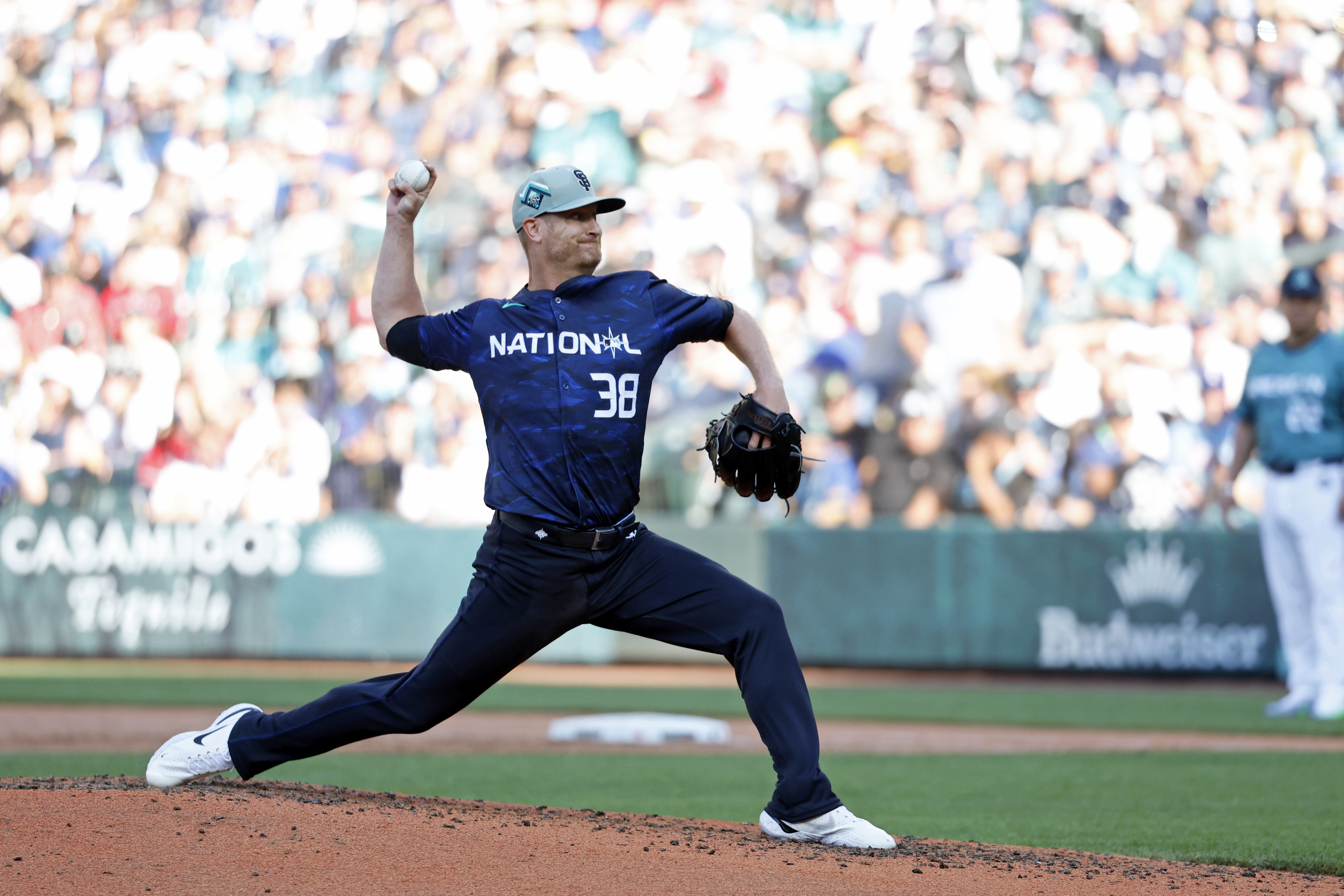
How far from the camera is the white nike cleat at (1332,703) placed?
9133 mm

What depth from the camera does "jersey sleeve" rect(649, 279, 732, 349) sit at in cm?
441

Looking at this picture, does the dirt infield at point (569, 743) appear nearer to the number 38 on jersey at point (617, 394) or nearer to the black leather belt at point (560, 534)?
the black leather belt at point (560, 534)

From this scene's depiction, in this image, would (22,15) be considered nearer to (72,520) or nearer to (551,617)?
(72,520)

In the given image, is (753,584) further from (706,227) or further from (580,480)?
(580,480)

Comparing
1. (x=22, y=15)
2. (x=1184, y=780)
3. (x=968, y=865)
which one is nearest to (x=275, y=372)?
(x=22, y=15)

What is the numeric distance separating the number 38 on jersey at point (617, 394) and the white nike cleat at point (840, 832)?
1.26m

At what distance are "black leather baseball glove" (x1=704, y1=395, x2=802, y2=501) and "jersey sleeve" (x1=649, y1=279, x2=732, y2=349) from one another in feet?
0.77

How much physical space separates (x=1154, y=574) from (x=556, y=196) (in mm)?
8803

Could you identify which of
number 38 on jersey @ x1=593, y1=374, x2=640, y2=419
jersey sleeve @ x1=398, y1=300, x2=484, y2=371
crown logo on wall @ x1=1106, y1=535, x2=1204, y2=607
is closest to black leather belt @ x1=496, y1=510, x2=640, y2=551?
number 38 on jersey @ x1=593, y1=374, x2=640, y2=419

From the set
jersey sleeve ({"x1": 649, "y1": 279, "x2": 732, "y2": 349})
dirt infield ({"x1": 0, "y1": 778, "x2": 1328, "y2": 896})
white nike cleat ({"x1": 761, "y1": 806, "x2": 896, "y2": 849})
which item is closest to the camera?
dirt infield ({"x1": 0, "y1": 778, "x2": 1328, "y2": 896})

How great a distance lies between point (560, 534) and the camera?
431cm

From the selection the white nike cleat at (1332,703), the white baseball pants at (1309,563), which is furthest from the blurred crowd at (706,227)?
the white nike cleat at (1332,703)

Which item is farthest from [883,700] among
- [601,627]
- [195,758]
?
[195,758]

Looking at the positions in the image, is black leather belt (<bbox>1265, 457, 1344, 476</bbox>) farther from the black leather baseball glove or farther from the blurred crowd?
the black leather baseball glove
